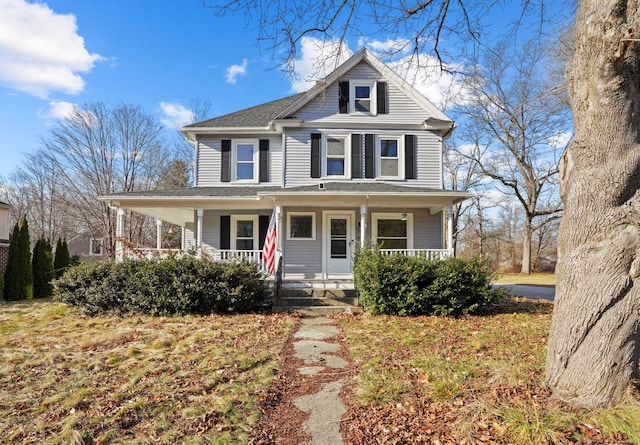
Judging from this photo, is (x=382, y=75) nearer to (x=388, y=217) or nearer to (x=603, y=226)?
(x=388, y=217)

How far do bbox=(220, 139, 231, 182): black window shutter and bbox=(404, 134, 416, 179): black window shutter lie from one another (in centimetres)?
616

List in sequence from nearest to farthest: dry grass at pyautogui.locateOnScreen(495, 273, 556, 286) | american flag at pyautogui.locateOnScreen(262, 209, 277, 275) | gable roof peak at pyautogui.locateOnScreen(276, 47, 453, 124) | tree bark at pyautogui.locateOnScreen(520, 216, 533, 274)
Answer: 1. american flag at pyautogui.locateOnScreen(262, 209, 277, 275)
2. gable roof peak at pyautogui.locateOnScreen(276, 47, 453, 124)
3. dry grass at pyautogui.locateOnScreen(495, 273, 556, 286)
4. tree bark at pyautogui.locateOnScreen(520, 216, 533, 274)

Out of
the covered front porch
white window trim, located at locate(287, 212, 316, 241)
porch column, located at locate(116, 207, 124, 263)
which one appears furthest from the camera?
white window trim, located at locate(287, 212, 316, 241)

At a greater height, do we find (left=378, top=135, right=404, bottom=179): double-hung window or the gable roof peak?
the gable roof peak

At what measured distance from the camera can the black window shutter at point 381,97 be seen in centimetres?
1300

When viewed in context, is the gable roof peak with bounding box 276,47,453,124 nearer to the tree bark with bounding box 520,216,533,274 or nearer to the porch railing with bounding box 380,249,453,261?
the porch railing with bounding box 380,249,453,261

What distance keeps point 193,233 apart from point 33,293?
18.3 feet

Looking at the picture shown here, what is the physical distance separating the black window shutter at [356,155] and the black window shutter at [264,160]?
3.03 m

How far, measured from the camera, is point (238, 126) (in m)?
13.2

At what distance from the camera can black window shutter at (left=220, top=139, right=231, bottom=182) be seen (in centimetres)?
1330

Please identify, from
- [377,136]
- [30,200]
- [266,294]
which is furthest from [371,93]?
[30,200]

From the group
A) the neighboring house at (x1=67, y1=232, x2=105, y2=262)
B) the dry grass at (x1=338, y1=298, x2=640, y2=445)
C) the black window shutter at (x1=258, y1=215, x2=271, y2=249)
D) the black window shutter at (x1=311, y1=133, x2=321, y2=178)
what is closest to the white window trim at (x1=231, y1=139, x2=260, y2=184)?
the black window shutter at (x1=258, y1=215, x2=271, y2=249)

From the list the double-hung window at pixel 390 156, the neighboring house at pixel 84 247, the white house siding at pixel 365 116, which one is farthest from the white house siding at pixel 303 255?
→ the neighboring house at pixel 84 247

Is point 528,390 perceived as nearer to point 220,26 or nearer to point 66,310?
point 220,26
